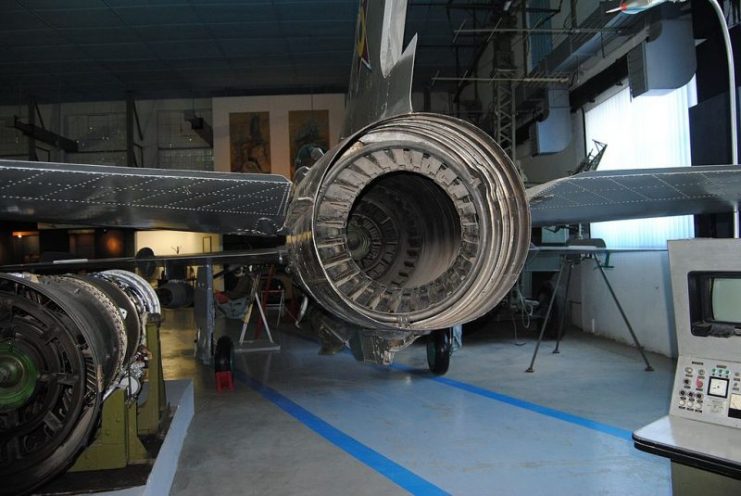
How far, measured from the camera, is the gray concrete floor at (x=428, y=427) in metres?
3.65

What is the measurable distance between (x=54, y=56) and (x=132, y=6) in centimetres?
471

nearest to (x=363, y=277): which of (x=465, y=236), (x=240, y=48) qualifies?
(x=465, y=236)

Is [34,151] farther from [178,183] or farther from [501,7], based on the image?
[178,183]

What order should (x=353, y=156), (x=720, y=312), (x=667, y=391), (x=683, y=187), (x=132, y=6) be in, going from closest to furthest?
(x=353, y=156) < (x=720, y=312) < (x=683, y=187) < (x=667, y=391) < (x=132, y=6)

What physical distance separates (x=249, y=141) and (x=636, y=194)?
54.2 ft

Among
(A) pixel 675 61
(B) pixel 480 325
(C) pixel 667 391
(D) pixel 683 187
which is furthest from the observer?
(B) pixel 480 325

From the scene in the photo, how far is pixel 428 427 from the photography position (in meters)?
4.77

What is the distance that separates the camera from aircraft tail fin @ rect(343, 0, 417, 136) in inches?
98.3

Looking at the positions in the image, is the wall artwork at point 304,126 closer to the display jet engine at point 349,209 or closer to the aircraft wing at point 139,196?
the aircraft wing at point 139,196

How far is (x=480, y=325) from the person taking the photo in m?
9.39

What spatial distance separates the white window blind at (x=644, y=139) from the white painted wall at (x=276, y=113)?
10.2 meters

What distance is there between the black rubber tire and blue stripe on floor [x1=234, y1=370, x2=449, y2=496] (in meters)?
0.54

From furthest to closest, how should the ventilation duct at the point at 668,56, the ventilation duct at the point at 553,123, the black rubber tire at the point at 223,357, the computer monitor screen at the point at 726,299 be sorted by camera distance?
the ventilation duct at the point at 553,123 < the black rubber tire at the point at 223,357 < the ventilation duct at the point at 668,56 < the computer monitor screen at the point at 726,299

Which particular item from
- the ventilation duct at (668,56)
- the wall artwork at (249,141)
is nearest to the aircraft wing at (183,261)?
the ventilation duct at (668,56)
